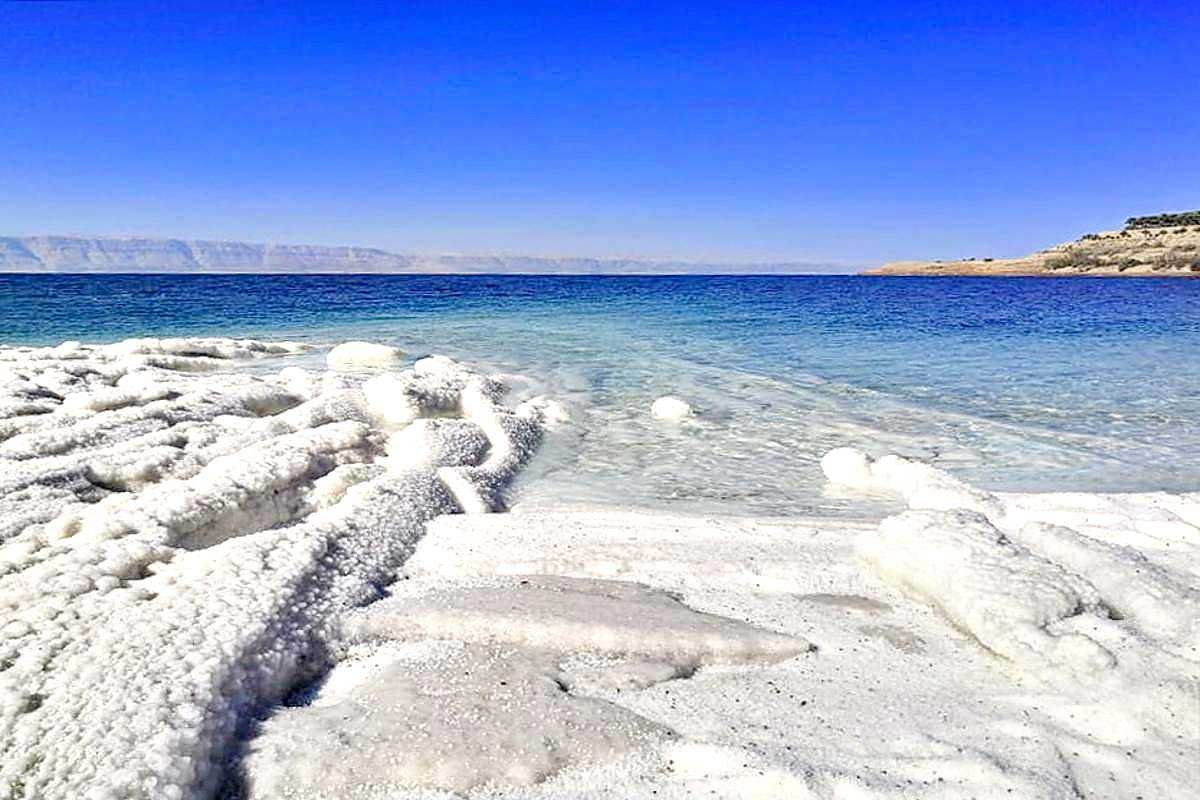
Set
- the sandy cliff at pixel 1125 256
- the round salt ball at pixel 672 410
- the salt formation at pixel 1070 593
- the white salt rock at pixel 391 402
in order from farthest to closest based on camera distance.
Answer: the sandy cliff at pixel 1125 256
the round salt ball at pixel 672 410
the white salt rock at pixel 391 402
the salt formation at pixel 1070 593

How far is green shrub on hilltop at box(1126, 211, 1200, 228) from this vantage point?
7816 centimetres

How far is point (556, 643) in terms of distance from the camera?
283cm

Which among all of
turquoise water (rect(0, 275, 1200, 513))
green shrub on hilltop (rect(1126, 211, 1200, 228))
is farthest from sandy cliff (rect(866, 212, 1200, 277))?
turquoise water (rect(0, 275, 1200, 513))

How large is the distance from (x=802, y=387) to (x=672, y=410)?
296cm

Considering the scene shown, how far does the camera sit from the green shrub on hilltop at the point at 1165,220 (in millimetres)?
78156

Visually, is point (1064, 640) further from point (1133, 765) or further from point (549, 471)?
point (549, 471)

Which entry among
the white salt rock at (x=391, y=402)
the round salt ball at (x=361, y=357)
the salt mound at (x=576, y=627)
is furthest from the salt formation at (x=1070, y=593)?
the round salt ball at (x=361, y=357)

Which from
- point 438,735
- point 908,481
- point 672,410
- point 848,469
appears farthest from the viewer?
point 672,410

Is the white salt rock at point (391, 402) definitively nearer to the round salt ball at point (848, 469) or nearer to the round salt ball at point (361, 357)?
the round salt ball at point (848, 469)

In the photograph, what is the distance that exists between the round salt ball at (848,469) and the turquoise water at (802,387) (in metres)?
0.21

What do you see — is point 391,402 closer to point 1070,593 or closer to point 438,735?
point 438,735

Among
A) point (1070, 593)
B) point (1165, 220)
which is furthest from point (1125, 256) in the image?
point (1070, 593)

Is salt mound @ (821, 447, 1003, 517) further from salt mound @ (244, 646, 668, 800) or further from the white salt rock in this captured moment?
the white salt rock

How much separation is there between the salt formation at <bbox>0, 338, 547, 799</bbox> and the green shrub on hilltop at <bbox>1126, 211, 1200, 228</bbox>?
91383mm
